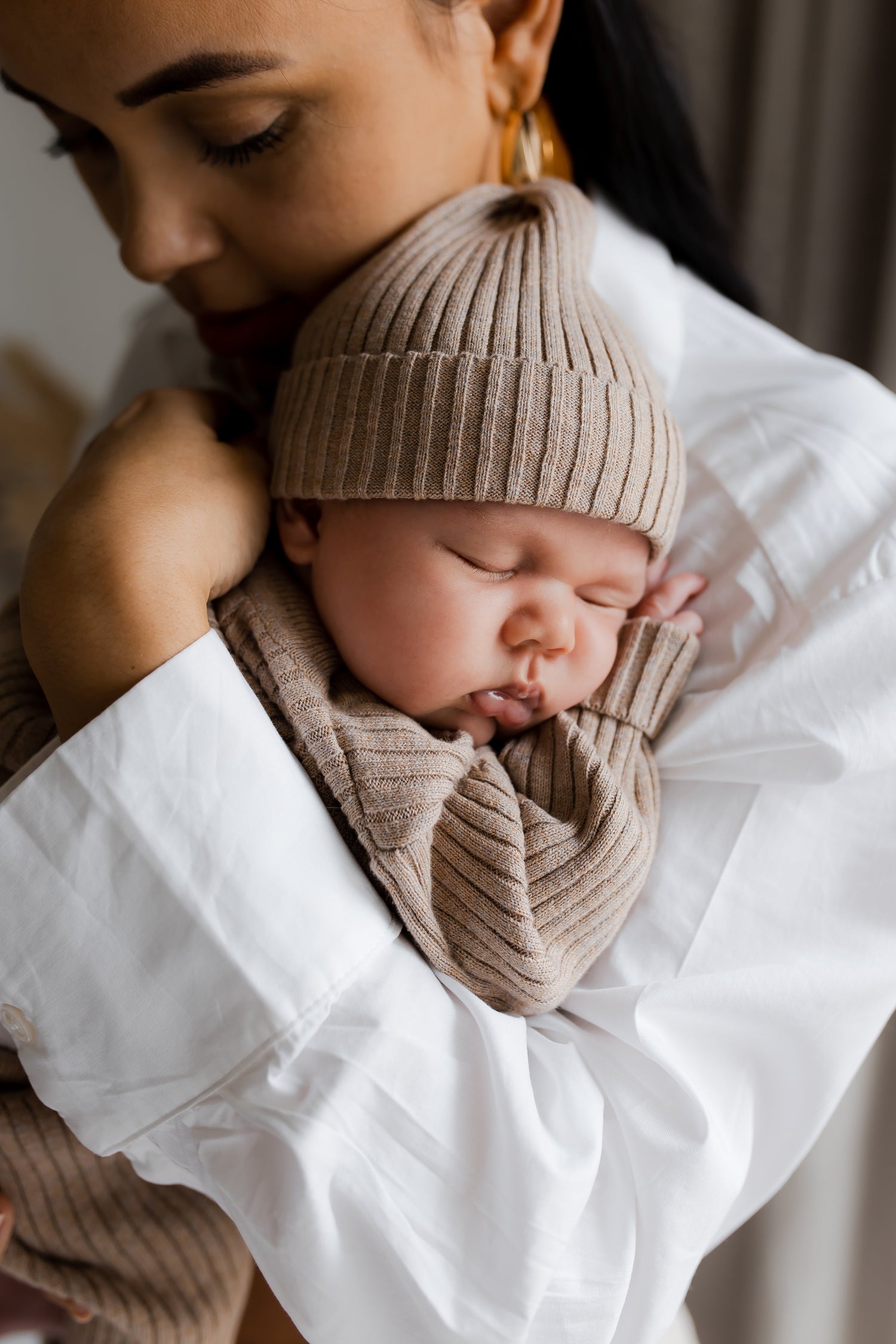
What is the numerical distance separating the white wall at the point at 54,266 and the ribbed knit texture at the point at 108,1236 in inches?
53.7

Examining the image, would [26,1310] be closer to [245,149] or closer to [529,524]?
[529,524]

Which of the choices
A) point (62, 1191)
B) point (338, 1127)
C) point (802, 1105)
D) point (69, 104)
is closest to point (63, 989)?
point (338, 1127)

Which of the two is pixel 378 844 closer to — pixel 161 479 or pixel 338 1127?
pixel 338 1127

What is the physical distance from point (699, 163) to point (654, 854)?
2.53 ft

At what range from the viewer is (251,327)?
104 centimetres

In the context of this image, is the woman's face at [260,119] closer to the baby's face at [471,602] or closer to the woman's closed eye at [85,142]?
the woman's closed eye at [85,142]

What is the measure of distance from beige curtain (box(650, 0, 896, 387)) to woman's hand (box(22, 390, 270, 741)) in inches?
31.1

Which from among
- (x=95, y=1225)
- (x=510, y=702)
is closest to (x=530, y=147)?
(x=510, y=702)

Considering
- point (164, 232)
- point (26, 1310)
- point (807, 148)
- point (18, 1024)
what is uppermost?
point (164, 232)

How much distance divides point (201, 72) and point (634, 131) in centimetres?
51

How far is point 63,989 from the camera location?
0.70 m

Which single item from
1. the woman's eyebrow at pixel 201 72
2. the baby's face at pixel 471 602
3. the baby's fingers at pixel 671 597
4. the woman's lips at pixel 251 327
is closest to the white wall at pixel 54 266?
the woman's lips at pixel 251 327

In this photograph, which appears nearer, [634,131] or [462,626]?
[462,626]

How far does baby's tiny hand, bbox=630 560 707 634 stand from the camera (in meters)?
0.89
